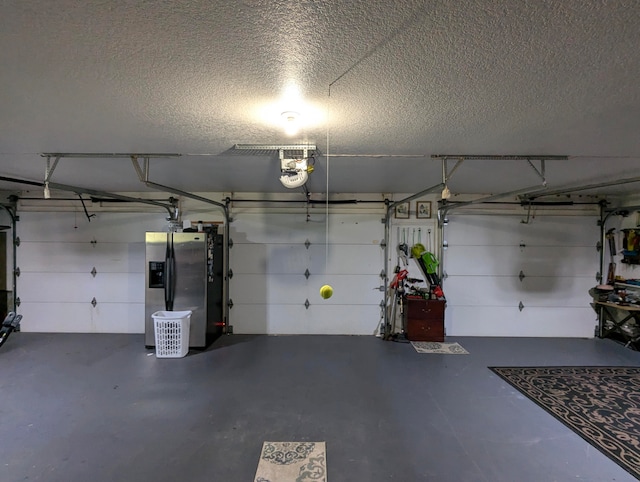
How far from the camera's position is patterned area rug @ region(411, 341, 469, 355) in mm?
3996

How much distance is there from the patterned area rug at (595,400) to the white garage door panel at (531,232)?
77.2 inches

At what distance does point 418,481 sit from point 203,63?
2.58 metres

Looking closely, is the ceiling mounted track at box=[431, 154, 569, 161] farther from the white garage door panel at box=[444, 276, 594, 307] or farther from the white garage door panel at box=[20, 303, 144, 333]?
the white garage door panel at box=[20, 303, 144, 333]

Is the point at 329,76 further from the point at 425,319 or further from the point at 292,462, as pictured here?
Answer: the point at 425,319

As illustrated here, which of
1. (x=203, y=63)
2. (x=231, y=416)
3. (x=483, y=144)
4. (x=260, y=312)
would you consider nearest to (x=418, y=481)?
Result: (x=231, y=416)

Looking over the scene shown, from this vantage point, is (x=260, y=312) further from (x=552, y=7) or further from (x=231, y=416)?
(x=552, y=7)

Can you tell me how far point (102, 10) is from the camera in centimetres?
99

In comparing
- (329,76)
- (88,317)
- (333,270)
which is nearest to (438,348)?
(333,270)

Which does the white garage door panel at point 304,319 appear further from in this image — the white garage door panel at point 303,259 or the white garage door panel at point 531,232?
the white garage door panel at point 531,232

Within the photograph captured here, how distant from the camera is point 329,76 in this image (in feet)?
4.54

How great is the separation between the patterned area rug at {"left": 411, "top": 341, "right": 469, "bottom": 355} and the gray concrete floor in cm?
14

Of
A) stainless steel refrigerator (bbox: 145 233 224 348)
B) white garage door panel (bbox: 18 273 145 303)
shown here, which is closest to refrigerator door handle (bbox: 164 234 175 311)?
stainless steel refrigerator (bbox: 145 233 224 348)

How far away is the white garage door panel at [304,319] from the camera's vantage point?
4742 mm

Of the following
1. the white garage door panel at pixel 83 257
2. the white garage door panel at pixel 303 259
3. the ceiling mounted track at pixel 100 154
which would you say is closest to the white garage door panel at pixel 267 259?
the white garage door panel at pixel 303 259
